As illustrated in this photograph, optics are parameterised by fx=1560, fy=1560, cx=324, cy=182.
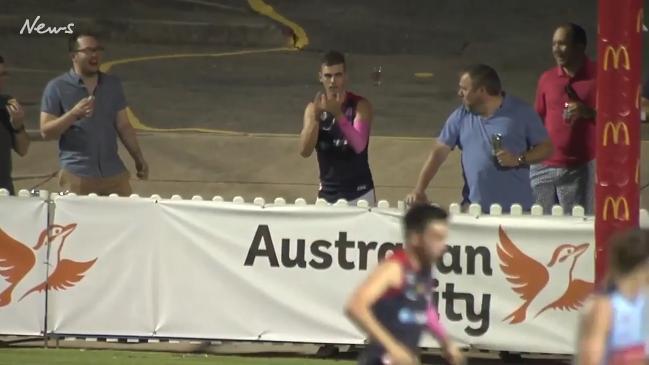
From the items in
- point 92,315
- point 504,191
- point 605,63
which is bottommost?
point 92,315

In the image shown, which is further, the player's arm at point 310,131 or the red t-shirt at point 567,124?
the red t-shirt at point 567,124

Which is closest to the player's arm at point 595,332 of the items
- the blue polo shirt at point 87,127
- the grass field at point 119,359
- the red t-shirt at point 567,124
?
the grass field at point 119,359

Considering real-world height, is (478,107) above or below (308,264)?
above

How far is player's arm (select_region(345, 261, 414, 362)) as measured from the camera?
6.71 metres

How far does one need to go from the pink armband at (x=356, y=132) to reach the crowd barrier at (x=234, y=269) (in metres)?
0.61

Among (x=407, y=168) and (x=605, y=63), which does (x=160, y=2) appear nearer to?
(x=407, y=168)

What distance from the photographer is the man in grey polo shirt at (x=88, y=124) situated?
11781mm

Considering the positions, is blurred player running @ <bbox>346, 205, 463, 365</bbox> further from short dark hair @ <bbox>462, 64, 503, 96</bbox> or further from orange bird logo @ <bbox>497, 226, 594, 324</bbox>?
short dark hair @ <bbox>462, 64, 503, 96</bbox>

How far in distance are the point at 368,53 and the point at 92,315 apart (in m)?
15.1

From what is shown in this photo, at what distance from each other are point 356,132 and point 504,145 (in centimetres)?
110

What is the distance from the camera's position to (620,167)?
976 cm

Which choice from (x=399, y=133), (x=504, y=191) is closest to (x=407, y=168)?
(x=399, y=133)

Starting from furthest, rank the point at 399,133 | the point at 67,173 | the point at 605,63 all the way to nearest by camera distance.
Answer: the point at 399,133 → the point at 67,173 → the point at 605,63

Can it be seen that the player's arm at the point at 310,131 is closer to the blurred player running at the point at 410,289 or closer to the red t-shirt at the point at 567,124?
the red t-shirt at the point at 567,124
